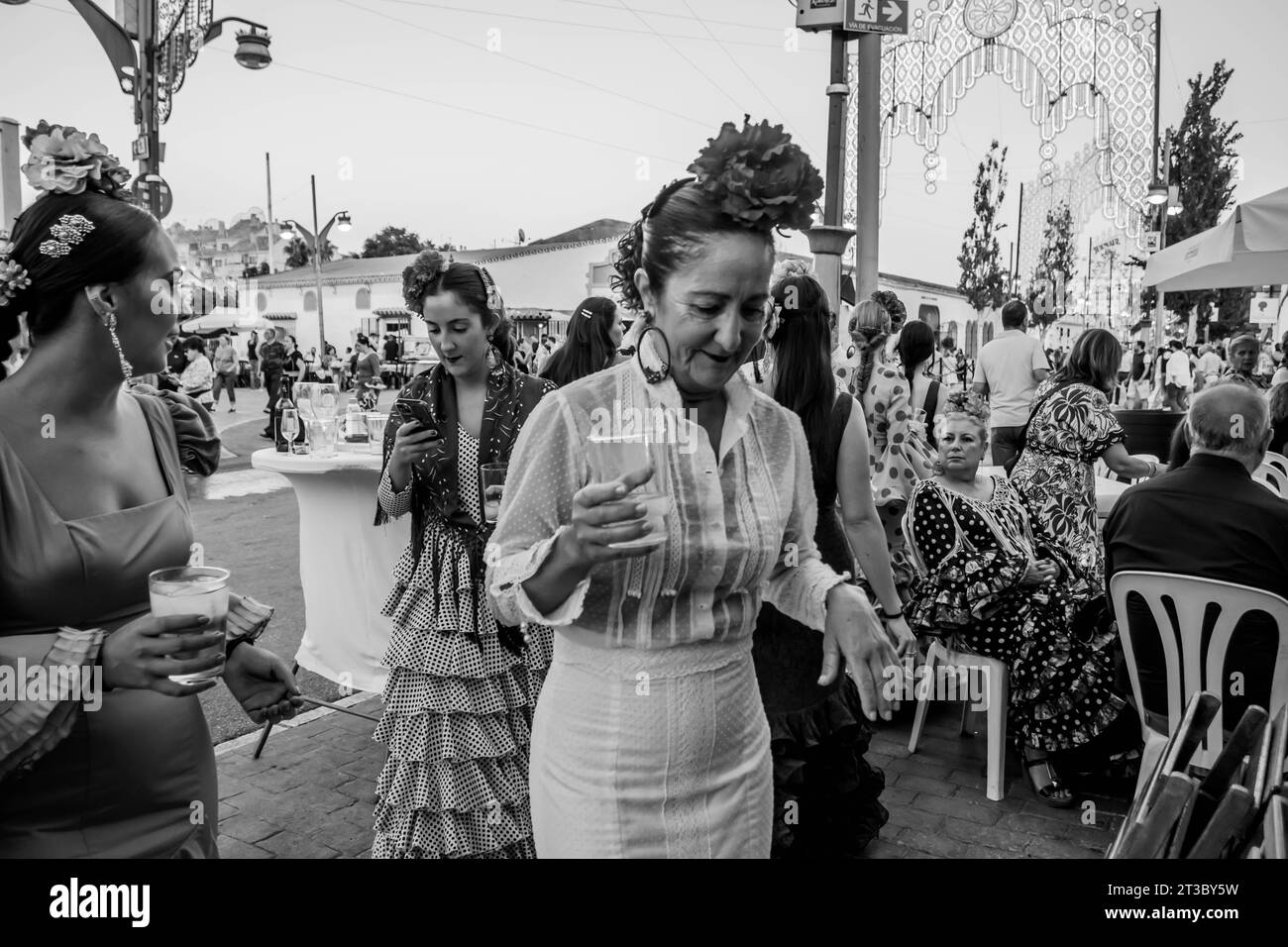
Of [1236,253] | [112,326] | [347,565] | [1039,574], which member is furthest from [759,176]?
[1236,253]

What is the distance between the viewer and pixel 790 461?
1794mm

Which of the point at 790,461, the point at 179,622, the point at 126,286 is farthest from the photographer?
the point at 790,461

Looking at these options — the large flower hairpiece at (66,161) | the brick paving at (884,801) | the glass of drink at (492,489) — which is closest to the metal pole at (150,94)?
the brick paving at (884,801)

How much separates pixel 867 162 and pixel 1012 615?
4.70 m

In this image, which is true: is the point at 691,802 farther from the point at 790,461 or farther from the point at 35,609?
the point at 35,609

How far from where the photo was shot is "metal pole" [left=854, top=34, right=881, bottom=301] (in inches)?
279

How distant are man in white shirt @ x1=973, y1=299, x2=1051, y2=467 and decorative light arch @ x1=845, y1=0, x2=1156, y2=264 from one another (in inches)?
70.3

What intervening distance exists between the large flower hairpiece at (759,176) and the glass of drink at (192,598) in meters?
1.05

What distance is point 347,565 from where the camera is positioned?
14.2ft

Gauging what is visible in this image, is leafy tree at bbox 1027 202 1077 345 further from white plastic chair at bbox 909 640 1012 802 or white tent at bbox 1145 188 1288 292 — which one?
white plastic chair at bbox 909 640 1012 802

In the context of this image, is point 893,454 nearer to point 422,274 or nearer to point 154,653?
point 422,274
